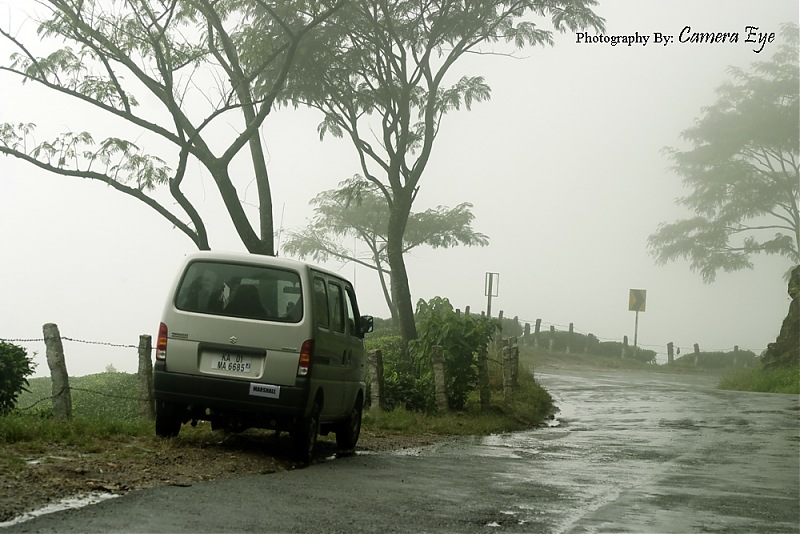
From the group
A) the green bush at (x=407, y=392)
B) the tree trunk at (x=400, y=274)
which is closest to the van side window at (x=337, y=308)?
the green bush at (x=407, y=392)

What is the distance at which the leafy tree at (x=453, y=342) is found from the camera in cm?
2073

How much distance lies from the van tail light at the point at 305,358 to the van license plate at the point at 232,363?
1.71 feet

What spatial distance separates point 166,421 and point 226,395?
112cm

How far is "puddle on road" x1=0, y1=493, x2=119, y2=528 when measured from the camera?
6652 mm

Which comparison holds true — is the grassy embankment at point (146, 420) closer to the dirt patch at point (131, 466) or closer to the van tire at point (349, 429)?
the dirt patch at point (131, 466)

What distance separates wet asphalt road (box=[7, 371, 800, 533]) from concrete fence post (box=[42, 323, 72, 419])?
11.6 feet

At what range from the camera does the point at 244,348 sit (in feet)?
35.8

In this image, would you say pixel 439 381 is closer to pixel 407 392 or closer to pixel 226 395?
pixel 407 392

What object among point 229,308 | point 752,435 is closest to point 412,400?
point 752,435

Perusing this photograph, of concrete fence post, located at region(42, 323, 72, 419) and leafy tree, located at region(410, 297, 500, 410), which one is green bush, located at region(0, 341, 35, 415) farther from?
leafy tree, located at region(410, 297, 500, 410)

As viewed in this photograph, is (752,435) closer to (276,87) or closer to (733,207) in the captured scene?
(276,87)

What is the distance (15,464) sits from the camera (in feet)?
29.6

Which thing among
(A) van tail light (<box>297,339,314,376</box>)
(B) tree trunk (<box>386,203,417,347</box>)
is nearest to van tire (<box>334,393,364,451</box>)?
(A) van tail light (<box>297,339,314,376</box>)

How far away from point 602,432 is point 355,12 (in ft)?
48.6
